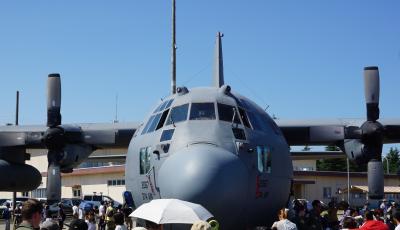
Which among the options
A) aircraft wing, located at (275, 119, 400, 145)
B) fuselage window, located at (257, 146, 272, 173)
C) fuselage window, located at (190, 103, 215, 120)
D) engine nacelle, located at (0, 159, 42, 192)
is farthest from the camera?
engine nacelle, located at (0, 159, 42, 192)

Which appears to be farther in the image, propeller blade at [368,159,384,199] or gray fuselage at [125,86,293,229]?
propeller blade at [368,159,384,199]

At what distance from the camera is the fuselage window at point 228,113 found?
32.9 ft

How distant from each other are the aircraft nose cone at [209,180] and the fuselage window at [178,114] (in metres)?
1.41

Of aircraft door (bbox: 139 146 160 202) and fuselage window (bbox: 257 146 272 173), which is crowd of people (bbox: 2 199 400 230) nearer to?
aircraft door (bbox: 139 146 160 202)

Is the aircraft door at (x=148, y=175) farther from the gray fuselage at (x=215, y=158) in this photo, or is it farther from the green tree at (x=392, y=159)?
the green tree at (x=392, y=159)

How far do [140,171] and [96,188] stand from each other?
4775 centimetres

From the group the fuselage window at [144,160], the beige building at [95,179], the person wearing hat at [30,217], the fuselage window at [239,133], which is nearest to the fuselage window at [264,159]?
the fuselage window at [239,133]

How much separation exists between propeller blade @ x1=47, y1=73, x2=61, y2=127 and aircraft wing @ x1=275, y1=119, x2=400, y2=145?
6493 millimetres

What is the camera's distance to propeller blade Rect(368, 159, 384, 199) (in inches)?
563

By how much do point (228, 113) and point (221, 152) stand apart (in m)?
1.72

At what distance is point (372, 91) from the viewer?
15.4 m

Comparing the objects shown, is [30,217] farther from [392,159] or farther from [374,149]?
[392,159]

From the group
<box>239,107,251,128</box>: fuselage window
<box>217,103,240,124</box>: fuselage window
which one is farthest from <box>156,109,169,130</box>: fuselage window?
<box>239,107,251,128</box>: fuselage window

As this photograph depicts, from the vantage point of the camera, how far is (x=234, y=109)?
1030 centimetres
